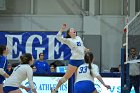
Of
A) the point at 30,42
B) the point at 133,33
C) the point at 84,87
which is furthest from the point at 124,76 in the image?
the point at 30,42

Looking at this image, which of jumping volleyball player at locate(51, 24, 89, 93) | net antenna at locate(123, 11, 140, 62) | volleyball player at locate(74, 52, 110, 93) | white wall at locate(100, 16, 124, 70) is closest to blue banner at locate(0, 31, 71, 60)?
white wall at locate(100, 16, 124, 70)

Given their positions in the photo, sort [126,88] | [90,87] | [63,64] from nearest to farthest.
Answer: [90,87], [126,88], [63,64]

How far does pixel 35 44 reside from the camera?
17.6 m

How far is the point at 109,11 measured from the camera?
1894cm

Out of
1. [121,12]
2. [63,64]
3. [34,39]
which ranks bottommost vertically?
[63,64]

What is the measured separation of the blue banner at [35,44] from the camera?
17594mm

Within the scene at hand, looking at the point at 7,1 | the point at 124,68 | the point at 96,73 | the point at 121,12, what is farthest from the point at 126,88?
the point at 7,1

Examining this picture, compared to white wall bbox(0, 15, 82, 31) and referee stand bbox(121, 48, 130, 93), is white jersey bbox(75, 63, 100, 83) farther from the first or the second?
white wall bbox(0, 15, 82, 31)

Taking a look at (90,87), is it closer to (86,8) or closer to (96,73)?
(96,73)

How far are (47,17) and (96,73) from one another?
12.1 m

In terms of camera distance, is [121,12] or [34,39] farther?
[121,12]

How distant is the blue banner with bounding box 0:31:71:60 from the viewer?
1759cm

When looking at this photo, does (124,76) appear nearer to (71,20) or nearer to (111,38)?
(111,38)

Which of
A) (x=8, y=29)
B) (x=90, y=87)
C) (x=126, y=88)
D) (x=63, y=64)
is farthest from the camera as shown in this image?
(x=8, y=29)
